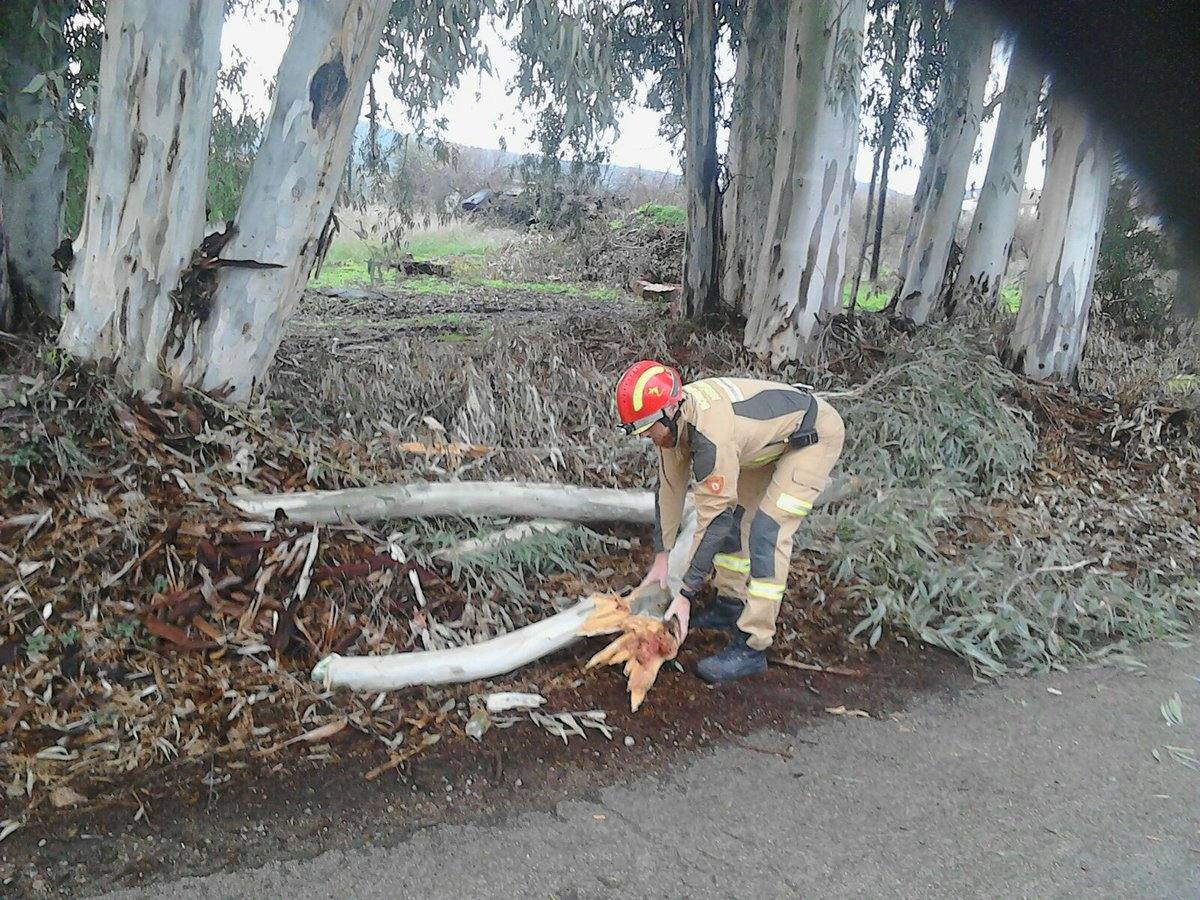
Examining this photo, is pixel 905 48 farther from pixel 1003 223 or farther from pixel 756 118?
pixel 1003 223

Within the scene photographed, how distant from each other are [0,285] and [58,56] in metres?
1.53

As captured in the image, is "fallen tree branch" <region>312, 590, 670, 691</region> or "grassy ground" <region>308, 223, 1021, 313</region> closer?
"fallen tree branch" <region>312, 590, 670, 691</region>

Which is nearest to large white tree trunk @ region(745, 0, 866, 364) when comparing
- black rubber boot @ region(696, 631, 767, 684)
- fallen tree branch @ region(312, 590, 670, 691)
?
black rubber boot @ region(696, 631, 767, 684)

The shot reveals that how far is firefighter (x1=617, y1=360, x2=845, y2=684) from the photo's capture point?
3.90 meters

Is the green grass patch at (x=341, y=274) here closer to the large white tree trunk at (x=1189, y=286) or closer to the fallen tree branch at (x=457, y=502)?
the fallen tree branch at (x=457, y=502)

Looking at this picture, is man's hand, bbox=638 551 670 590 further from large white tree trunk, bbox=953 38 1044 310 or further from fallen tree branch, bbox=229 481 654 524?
large white tree trunk, bbox=953 38 1044 310

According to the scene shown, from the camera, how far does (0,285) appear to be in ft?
18.8

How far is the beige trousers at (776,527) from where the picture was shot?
13.7 feet

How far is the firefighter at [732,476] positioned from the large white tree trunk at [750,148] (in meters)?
4.81

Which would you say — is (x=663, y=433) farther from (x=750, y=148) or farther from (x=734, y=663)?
(x=750, y=148)

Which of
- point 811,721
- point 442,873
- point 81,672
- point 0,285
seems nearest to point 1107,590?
point 811,721

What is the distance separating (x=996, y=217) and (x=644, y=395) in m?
7.04

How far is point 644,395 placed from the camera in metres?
3.84

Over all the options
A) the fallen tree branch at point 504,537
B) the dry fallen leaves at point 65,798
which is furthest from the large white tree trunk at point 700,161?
the dry fallen leaves at point 65,798
